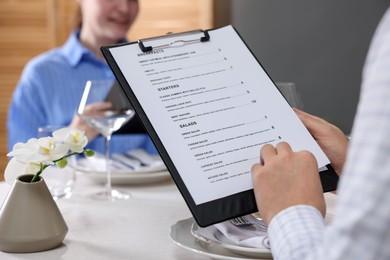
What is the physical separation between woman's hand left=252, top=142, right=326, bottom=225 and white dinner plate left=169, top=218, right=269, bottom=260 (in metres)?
0.10

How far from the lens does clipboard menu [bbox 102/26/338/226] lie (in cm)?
103

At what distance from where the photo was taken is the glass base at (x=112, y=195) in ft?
4.78

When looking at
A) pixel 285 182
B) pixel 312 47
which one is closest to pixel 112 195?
pixel 285 182

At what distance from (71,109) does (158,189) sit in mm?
1077

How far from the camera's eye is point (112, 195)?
1.48m

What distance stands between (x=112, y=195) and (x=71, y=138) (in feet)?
1.15

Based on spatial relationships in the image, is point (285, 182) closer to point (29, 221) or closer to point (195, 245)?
point (195, 245)

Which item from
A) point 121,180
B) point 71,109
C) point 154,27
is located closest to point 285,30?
point 154,27

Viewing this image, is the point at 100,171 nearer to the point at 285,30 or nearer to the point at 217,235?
the point at 217,235

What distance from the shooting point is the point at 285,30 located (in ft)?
10.9

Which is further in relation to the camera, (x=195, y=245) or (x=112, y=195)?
(x=112, y=195)

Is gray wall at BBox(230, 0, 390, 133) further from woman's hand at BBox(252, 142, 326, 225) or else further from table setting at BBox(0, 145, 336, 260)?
woman's hand at BBox(252, 142, 326, 225)

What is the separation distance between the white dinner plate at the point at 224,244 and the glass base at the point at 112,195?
15.1 inches

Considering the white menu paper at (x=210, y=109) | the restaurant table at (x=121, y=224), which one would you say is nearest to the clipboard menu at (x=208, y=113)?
the white menu paper at (x=210, y=109)
